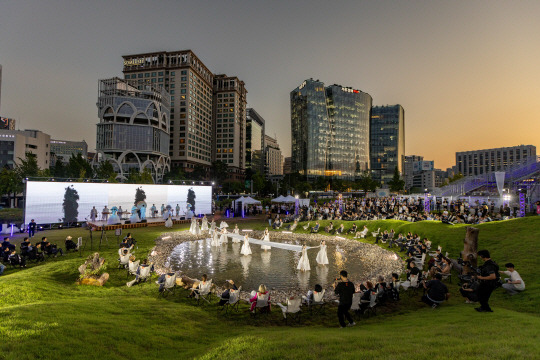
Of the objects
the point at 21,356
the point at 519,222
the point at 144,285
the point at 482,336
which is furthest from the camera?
the point at 519,222

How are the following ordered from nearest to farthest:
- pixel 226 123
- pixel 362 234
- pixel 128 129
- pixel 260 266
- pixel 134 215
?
pixel 260 266 → pixel 362 234 → pixel 134 215 → pixel 128 129 → pixel 226 123

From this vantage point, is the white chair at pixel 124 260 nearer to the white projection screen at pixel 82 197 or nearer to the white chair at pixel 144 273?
the white chair at pixel 144 273

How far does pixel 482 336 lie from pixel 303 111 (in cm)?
15048

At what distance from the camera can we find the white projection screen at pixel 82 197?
27266 mm

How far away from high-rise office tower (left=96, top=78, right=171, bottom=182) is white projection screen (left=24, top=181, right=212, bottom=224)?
196ft

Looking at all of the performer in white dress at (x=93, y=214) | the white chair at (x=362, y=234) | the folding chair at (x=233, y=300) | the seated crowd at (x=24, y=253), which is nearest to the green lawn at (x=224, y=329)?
the folding chair at (x=233, y=300)

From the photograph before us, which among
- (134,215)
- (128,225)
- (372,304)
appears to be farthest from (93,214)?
(372,304)

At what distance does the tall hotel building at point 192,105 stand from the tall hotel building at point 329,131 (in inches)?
1390

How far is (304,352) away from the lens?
5.75m

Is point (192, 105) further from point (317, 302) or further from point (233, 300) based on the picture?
point (317, 302)

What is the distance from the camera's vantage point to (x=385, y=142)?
161625mm

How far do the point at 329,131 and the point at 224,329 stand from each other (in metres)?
147

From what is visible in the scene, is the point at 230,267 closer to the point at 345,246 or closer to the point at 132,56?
the point at 345,246

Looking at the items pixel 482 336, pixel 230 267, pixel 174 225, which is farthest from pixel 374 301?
pixel 174 225
